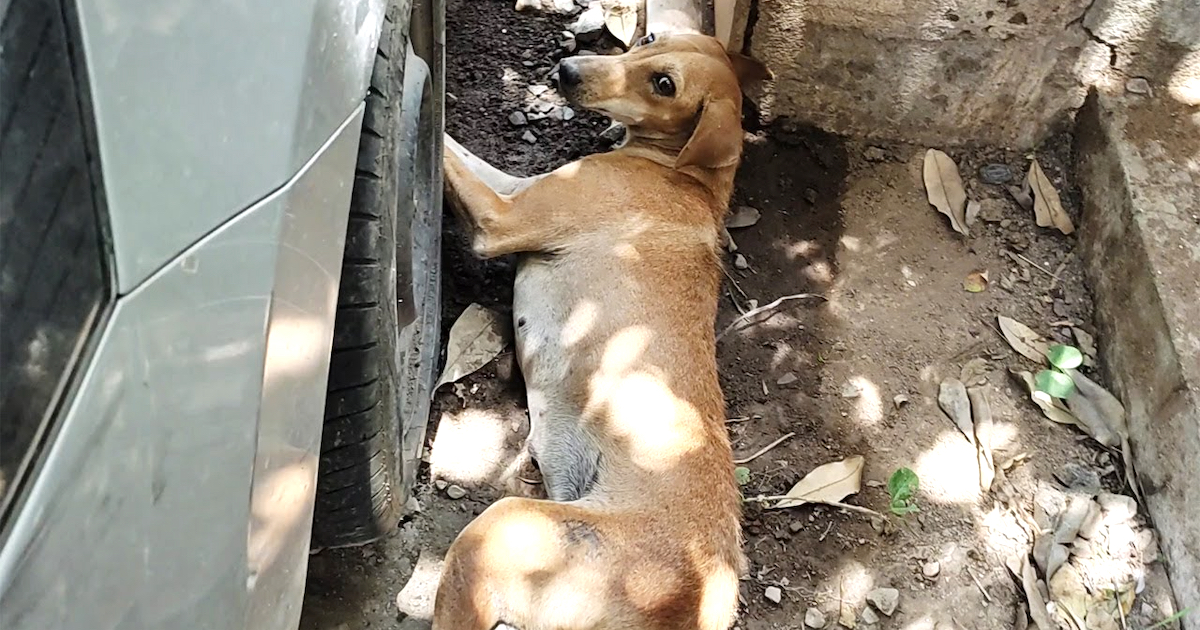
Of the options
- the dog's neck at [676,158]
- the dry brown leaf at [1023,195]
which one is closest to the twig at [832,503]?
the dog's neck at [676,158]

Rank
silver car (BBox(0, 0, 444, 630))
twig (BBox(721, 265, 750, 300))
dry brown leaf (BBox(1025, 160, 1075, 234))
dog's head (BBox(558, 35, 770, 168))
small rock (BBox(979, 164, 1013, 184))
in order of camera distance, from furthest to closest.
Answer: small rock (BBox(979, 164, 1013, 184))
dry brown leaf (BBox(1025, 160, 1075, 234))
twig (BBox(721, 265, 750, 300))
dog's head (BBox(558, 35, 770, 168))
silver car (BBox(0, 0, 444, 630))

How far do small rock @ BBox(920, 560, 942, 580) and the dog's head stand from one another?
1.46m

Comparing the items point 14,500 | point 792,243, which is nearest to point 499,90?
point 792,243

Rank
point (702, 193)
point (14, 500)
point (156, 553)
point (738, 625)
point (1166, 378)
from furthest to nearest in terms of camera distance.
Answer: point (702, 193)
point (1166, 378)
point (738, 625)
point (156, 553)
point (14, 500)

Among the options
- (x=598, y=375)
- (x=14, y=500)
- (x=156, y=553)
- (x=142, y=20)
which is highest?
(x=142, y=20)

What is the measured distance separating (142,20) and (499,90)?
2.91 meters

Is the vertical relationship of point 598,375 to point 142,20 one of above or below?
below

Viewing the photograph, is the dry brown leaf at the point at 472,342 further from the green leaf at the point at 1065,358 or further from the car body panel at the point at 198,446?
the green leaf at the point at 1065,358

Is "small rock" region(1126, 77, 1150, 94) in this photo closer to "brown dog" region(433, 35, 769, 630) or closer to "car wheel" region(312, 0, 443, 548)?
"brown dog" region(433, 35, 769, 630)

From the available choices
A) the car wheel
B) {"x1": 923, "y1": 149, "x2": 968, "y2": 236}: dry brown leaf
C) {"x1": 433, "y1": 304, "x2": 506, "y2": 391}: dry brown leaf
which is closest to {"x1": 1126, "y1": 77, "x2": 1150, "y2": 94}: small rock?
{"x1": 923, "y1": 149, "x2": 968, "y2": 236}: dry brown leaf

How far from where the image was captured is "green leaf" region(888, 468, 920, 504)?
3.43m

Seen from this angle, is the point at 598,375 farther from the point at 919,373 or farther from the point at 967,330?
the point at 967,330

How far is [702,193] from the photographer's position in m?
3.71

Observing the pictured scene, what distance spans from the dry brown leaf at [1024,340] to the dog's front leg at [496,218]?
5.50 feet
